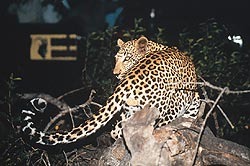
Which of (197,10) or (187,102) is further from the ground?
(197,10)

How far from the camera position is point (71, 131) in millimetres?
3365

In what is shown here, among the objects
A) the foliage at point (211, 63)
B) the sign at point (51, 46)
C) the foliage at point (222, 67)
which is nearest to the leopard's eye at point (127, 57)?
the foliage at point (211, 63)

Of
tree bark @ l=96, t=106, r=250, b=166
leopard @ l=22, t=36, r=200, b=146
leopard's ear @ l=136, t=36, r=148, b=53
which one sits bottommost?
tree bark @ l=96, t=106, r=250, b=166

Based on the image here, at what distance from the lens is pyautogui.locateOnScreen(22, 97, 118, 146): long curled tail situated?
3.29 metres

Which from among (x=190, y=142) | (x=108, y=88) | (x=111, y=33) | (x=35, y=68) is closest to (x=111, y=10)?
(x=35, y=68)

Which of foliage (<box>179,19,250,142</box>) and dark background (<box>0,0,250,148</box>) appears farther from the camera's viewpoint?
dark background (<box>0,0,250,148</box>)

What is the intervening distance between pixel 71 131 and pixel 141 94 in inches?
24.6

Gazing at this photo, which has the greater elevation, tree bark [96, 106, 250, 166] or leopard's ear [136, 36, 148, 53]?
leopard's ear [136, 36, 148, 53]

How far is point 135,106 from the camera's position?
3.34m

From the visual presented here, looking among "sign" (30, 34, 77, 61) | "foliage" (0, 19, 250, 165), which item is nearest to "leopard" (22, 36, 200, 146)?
"foliage" (0, 19, 250, 165)

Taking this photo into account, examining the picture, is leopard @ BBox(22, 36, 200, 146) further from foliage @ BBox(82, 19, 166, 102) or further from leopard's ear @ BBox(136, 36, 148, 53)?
foliage @ BBox(82, 19, 166, 102)

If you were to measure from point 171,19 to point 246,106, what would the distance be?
6.63ft

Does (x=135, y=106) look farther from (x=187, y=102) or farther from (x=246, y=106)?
(x=246, y=106)

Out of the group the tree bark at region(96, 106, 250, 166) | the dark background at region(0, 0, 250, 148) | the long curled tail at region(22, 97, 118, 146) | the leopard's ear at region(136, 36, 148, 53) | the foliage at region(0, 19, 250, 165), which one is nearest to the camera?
the tree bark at region(96, 106, 250, 166)
